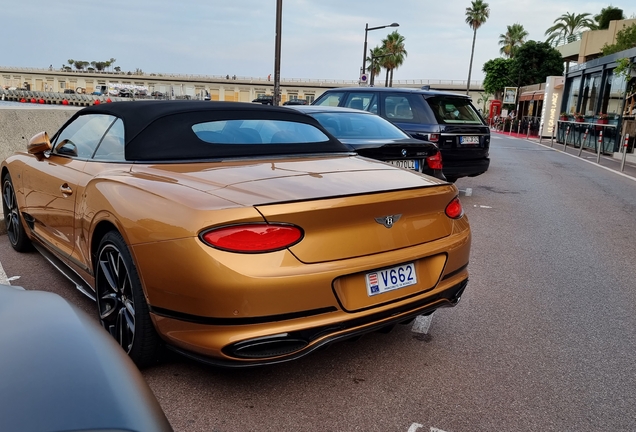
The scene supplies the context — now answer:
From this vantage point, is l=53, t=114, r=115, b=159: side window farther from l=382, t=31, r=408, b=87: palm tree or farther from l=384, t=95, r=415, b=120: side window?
l=382, t=31, r=408, b=87: palm tree

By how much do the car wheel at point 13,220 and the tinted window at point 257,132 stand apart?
2.32 meters

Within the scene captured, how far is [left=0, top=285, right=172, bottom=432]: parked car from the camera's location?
1180 millimetres

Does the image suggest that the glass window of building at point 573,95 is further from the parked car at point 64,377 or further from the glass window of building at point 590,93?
the parked car at point 64,377

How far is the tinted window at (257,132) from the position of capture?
3543mm

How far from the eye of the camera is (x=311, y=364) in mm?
3049

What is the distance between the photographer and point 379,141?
20.2 ft

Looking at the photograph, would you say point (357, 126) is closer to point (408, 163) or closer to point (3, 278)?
point (408, 163)

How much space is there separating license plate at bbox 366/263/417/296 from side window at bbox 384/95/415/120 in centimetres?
607

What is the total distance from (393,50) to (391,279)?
83796 mm

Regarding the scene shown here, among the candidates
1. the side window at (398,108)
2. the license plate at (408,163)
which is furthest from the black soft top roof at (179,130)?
the side window at (398,108)

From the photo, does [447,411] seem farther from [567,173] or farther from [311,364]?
[567,173]

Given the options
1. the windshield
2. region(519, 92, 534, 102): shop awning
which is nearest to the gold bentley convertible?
the windshield

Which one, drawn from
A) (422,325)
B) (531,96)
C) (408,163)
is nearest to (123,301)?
(422,325)

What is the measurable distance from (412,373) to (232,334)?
1.15 metres
